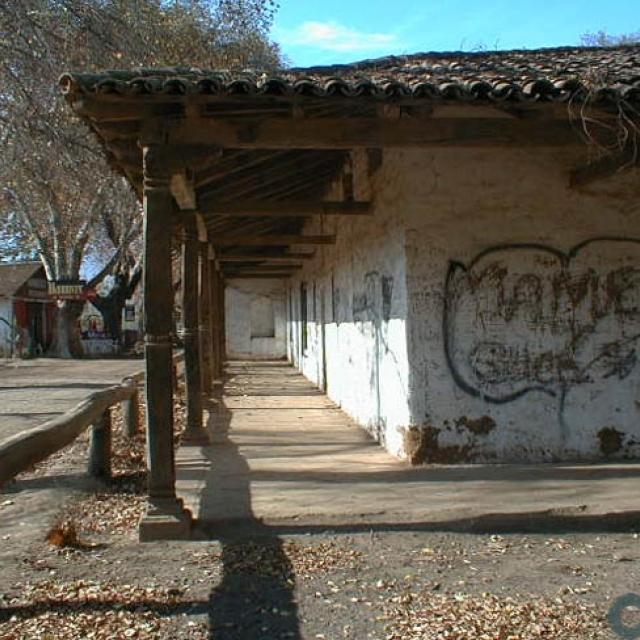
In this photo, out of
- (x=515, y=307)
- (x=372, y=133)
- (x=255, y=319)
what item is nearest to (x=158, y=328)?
(x=372, y=133)

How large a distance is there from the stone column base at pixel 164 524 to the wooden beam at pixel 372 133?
2.55 metres

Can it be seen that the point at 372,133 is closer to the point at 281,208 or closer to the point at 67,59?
the point at 281,208

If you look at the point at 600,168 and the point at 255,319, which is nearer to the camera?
the point at 600,168

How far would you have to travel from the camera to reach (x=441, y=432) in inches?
305

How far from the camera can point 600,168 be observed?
725 cm

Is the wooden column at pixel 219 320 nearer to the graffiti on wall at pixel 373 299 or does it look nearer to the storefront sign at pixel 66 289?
the graffiti on wall at pixel 373 299

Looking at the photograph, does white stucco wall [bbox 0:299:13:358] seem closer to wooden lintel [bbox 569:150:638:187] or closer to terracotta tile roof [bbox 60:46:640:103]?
wooden lintel [bbox 569:150:638:187]

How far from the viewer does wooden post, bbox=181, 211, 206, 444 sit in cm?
980

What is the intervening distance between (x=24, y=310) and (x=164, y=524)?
40.0 meters

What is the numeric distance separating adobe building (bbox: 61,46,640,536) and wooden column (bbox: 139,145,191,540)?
0.01 m

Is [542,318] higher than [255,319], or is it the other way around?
[255,319]

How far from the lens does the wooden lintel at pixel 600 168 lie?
6906 millimetres

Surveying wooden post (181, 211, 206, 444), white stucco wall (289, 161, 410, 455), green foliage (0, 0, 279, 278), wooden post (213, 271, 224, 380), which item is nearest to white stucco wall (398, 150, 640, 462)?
white stucco wall (289, 161, 410, 455)

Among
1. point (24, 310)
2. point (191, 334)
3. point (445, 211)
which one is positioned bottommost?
point (191, 334)
